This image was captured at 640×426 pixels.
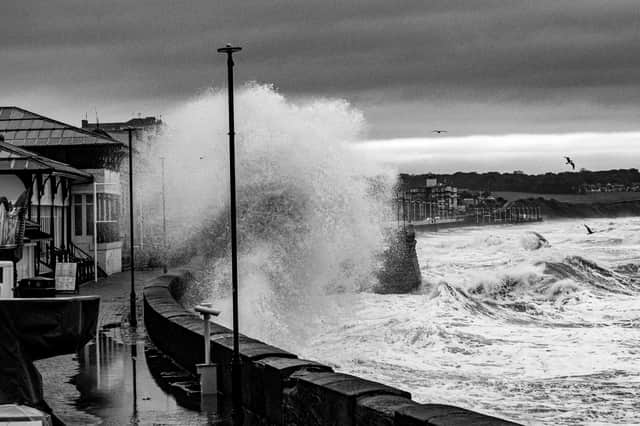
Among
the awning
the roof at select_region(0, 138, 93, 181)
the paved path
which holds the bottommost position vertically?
the paved path

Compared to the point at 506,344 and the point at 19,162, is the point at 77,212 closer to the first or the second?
the point at 19,162

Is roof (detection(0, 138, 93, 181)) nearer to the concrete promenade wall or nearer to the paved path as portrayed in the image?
the paved path

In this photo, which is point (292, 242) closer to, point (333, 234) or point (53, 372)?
point (333, 234)

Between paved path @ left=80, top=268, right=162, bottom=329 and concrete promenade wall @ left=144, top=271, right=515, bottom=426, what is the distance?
312 inches

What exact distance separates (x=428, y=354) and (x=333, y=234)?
9.75m

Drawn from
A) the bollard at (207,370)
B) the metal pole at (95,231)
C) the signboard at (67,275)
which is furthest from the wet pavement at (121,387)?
the metal pole at (95,231)

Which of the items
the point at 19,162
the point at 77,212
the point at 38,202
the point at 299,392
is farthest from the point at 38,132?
the point at 299,392

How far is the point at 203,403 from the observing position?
39.7 ft

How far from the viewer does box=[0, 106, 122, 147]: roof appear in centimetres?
4234

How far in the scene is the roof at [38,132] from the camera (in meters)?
42.3

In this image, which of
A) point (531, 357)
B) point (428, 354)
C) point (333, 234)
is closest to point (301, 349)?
point (428, 354)

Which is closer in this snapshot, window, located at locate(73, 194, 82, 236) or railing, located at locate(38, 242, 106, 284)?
railing, located at locate(38, 242, 106, 284)

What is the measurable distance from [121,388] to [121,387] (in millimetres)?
79

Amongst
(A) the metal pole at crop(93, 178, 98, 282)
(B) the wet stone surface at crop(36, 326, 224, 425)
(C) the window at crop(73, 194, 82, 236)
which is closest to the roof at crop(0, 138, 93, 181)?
(A) the metal pole at crop(93, 178, 98, 282)
